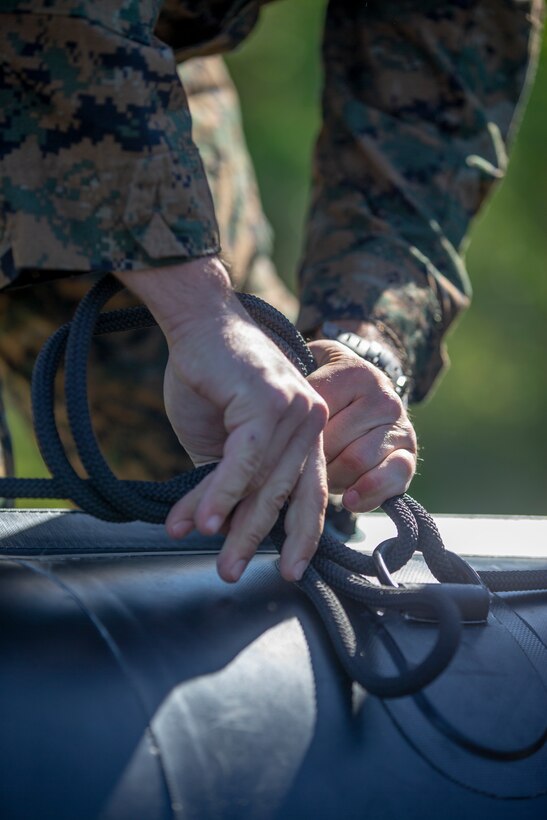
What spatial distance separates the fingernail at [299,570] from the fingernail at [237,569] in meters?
0.05

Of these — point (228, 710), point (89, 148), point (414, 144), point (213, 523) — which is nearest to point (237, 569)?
point (213, 523)

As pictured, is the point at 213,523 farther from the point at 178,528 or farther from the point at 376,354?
the point at 376,354

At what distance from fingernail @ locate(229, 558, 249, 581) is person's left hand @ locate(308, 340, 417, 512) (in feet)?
0.81

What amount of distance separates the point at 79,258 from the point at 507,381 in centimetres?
779

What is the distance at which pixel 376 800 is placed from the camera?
0.84 metres

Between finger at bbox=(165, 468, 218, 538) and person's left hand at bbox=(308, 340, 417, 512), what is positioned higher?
finger at bbox=(165, 468, 218, 538)

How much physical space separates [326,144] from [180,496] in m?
1.10

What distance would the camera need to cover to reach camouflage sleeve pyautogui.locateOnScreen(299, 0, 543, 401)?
1761 millimetres

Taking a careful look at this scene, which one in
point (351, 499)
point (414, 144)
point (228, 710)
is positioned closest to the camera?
point (228, 710)

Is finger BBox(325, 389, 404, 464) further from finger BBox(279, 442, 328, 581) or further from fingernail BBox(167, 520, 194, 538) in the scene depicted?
fingernail BBox(167, 520, 194, 538)

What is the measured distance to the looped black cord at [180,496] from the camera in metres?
0.93

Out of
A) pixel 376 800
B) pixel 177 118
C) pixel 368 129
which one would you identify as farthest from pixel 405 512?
pixel 368 129

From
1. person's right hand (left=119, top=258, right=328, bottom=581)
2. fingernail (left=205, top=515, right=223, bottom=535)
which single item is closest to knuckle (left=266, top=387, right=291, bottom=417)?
person's right hand (left=119, top=258, right=328, bottom=581)

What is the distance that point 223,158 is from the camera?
7.76ft
